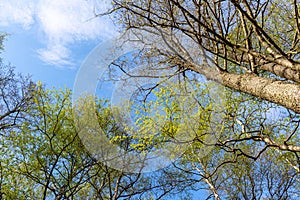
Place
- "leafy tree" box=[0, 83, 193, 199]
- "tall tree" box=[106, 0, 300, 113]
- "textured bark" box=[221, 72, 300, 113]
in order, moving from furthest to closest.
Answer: "leafy tree" box=[0, 83, 193, 199] < "tall tree" box=[106, 0, 300, 113] < "textured bark" box=[221, 72, 300, 113]

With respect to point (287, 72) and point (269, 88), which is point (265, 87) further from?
point (287, 72)

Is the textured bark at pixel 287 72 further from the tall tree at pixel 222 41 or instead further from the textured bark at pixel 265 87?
the textured bark at pixel 265 87

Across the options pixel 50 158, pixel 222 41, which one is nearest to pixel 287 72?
pixel 222 41

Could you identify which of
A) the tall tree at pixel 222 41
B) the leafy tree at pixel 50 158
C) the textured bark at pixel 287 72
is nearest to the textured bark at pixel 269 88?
the tall tree at pixel 222 41

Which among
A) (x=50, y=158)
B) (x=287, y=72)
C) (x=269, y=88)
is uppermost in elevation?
(x=50, y=158)

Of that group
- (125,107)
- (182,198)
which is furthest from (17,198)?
(125,107)

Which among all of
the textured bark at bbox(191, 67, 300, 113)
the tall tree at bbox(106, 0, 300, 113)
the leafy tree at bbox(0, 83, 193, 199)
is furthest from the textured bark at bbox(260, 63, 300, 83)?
the leafy tree at bbox(0, 83, 193, 199)

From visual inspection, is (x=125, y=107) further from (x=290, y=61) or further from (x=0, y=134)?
(x=0, y=134)

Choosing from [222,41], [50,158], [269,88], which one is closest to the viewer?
[269,88]

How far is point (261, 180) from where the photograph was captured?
7938 mm

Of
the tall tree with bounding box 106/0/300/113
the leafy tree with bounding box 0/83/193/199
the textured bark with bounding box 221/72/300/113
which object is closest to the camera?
the textured bark with bounding box 221/72/300/113

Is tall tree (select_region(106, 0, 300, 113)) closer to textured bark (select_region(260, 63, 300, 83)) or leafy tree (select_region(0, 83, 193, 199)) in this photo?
textured bark (select_region(260, 63, 300, 83))

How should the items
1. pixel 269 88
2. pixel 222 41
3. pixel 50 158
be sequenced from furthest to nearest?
pixel 50 158
pixel 222 41
pixel 269 88

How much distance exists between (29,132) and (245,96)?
5.54 metres
